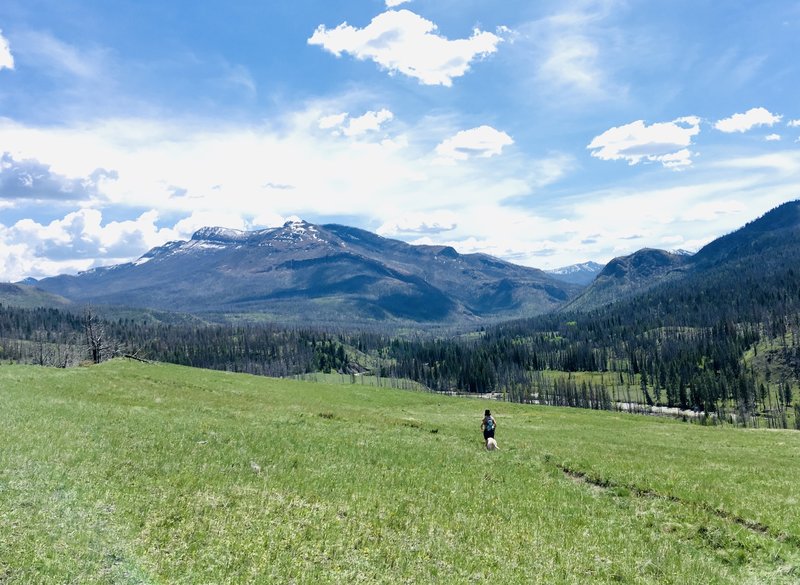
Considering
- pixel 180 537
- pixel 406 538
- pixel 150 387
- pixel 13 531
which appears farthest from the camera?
pixel 150 387

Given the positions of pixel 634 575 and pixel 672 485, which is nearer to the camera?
pixel 634 575

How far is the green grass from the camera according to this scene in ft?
44.1

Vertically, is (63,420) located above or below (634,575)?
above

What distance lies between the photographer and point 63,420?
27359 mm

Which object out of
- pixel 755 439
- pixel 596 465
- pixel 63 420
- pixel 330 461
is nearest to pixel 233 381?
pixel 63 420

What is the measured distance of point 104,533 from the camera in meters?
13.7

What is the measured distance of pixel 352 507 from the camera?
18094 millimetres

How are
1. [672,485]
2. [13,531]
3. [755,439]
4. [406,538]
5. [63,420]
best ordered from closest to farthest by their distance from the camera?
1. [13,531]
2. [406,538]
3. [672,485]
4. [63,420]
5. [755,439]

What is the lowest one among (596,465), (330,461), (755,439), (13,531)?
(755,439)

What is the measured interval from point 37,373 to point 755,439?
74886 mm

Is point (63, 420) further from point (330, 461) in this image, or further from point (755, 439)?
point (755, 439)

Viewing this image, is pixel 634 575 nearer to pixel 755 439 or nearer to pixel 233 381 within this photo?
pixel 755 439

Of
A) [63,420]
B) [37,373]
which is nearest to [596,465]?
[63,420]

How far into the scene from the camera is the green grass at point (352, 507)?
1343 centimetres
